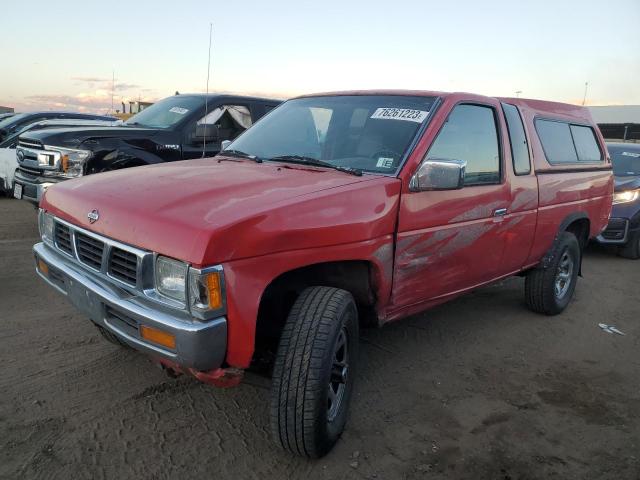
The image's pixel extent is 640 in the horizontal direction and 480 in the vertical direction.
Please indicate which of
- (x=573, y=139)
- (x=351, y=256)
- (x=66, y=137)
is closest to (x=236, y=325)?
(x=351, y=256)

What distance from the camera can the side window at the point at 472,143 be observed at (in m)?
3.45

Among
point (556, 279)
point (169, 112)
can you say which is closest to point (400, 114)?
point (556, 279)

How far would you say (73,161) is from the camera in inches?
245

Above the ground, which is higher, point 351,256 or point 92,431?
point 351,256

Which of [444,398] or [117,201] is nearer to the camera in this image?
[117,201]

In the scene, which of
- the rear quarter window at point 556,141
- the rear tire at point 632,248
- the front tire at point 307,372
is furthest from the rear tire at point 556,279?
the rear tire at point 632,248

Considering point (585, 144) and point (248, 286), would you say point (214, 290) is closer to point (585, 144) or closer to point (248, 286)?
point (248, 286)

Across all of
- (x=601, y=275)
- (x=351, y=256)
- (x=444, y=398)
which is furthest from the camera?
(x=601, y=275)

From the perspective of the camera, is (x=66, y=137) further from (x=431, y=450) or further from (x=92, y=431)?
(x=431, y=450)

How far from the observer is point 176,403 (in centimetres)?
312

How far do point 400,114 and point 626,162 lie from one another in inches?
271

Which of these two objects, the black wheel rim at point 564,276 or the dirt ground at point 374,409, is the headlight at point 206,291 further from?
the black wheel rim at point 564,276

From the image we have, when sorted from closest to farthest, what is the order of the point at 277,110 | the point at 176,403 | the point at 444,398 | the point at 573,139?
the point at 176,403 → the point at 444,398 → the point at 277,110 → the point at 573,139

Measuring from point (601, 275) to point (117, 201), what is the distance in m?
6.27
